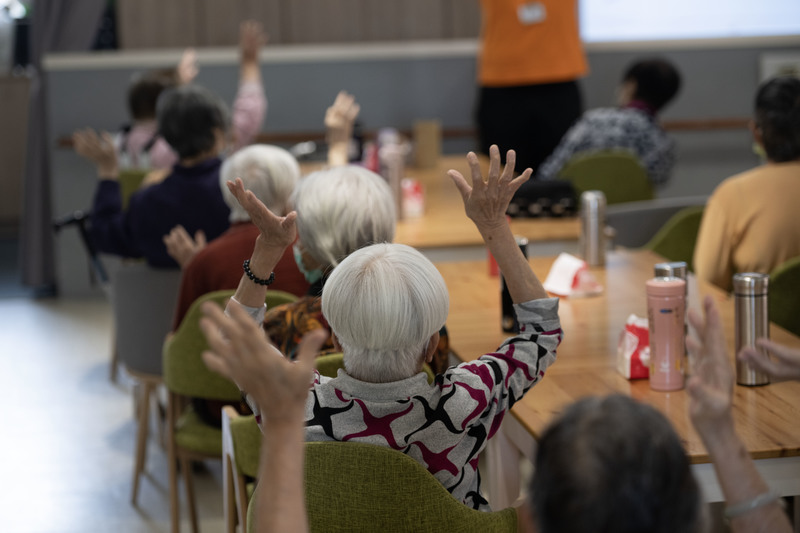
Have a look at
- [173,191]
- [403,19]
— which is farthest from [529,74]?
[173,191]

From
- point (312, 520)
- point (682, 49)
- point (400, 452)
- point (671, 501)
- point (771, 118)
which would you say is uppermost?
point (682, 49)

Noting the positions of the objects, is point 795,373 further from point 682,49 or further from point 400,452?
point 682,49

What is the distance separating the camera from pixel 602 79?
267 inches

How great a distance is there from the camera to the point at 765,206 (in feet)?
9.29

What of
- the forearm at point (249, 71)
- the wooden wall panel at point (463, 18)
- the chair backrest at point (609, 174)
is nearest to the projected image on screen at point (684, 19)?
the wooden wall panel at point (463, 18)

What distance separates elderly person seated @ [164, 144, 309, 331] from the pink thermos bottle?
1038 mm

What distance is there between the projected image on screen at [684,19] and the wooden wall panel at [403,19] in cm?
102

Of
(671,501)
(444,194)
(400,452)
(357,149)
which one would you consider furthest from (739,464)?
(357,149)

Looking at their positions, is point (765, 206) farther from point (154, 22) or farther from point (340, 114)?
point (154, 22)

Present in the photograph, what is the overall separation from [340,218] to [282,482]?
1141 mm

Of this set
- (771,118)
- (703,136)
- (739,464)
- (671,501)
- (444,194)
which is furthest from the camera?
(703,136)

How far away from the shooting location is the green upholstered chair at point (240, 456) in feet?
6.46

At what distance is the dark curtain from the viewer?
636cm

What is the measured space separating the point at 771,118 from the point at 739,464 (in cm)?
193
